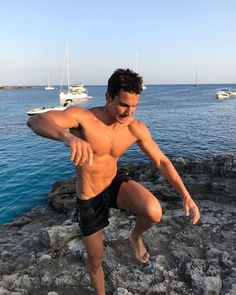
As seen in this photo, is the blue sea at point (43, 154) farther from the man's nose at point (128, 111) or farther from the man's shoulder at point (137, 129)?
the man's nose at point (128, 111)

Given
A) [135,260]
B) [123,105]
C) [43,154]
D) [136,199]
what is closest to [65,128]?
[123,105]

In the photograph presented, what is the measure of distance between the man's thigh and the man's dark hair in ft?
4.67

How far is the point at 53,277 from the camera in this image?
→ 223 inches

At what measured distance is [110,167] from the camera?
4.80m

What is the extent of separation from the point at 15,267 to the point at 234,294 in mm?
3909

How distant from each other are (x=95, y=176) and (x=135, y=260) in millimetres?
2266

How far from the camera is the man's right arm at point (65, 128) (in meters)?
2.79

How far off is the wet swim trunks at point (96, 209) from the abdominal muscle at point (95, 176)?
0.08 metres

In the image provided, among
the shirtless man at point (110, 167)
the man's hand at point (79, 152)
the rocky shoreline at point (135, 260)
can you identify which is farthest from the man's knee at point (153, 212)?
the man's hand at point (79, 152)

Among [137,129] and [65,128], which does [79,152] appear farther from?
[137,129]

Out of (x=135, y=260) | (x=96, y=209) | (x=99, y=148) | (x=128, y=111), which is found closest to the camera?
(x=128, y=111)

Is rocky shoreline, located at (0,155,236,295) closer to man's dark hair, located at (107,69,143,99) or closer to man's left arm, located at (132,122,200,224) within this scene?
man's left arm, located at (132,122,200,224)

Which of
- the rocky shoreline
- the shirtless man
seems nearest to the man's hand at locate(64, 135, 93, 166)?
the shirtless man

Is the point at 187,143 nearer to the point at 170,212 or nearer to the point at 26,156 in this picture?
the point at 26,156
